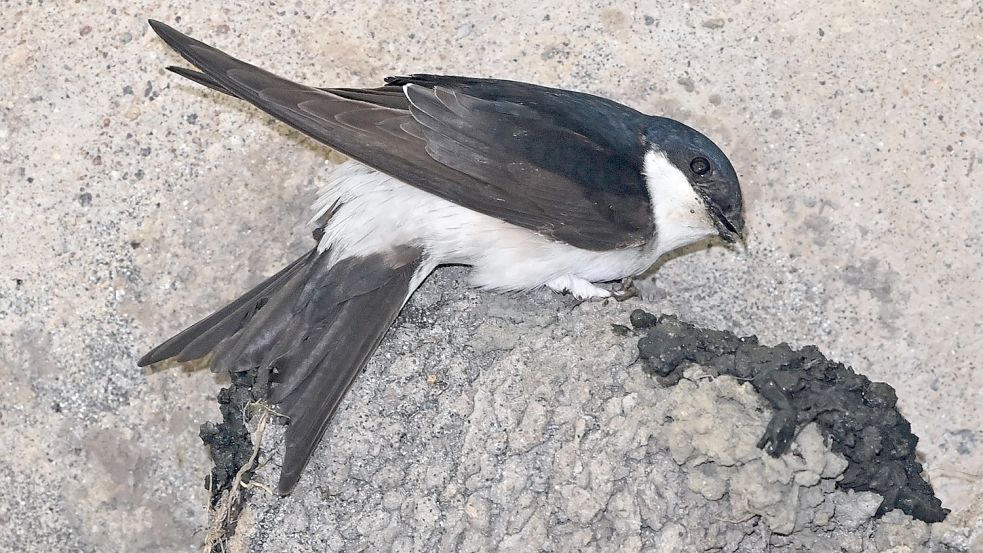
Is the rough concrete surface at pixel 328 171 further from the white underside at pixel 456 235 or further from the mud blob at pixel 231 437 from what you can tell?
the mud blob at pixel 231 437

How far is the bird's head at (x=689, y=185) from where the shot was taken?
2.44 meters

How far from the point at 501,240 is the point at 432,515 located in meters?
0.55

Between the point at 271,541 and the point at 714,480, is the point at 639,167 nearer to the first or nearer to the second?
the point at 714,480

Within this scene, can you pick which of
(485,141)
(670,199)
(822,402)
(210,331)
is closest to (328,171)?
(210,331)

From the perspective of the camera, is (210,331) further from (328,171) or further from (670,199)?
(670,199)

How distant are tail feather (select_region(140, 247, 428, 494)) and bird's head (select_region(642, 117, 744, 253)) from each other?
51cm

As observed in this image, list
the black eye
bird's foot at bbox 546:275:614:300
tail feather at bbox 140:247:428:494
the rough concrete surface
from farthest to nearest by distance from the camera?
the rough concrete surface → bird's foot at bbox 546:275:614:300 → the black eye → tail feather at bbox 140:247:428:494

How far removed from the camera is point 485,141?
90.4 inches

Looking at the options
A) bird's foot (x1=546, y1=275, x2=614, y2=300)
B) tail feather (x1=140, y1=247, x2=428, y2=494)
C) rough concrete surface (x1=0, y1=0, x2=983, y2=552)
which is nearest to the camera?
tail feather (x1=140, y1=247, x2=428, y2=494)

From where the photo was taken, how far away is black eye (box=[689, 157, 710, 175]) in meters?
2.44

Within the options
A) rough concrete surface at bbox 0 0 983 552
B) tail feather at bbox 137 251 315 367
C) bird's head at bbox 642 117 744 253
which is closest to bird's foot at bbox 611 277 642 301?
rough concrete surface at bbox 0 0 983 552

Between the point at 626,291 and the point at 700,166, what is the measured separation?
0.36m

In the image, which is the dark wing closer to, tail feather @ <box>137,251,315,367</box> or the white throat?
the white throat

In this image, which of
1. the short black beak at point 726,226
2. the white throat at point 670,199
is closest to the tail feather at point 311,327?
the white throat at point 670,199
